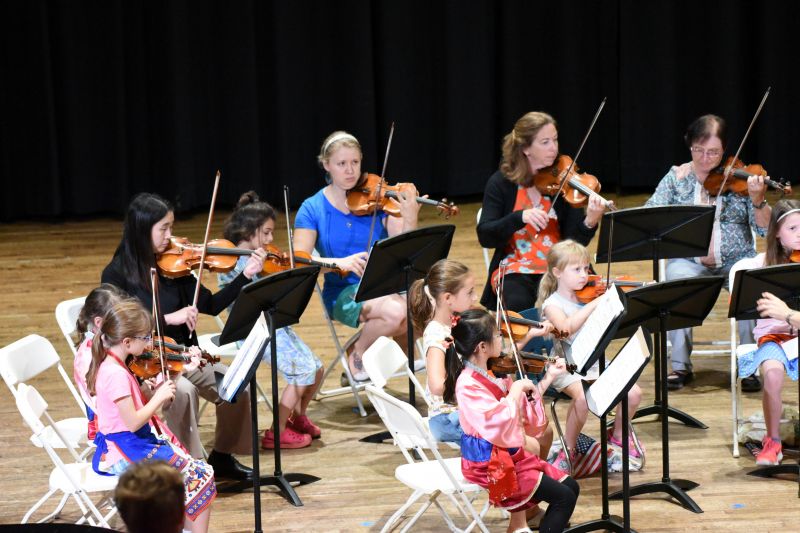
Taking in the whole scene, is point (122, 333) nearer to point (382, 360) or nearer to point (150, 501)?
point (382, 360)

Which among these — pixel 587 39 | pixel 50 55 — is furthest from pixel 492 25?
pixel 50 55

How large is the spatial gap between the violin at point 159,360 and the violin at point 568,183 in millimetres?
2018

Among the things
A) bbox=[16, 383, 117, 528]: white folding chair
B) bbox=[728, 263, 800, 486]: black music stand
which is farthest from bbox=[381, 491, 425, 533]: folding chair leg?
bbox=[728, 263, 800, 486]: black music stand

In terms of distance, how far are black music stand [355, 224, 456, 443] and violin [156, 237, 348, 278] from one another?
0.41m

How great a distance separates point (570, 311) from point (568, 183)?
87 cm

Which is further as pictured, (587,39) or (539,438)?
(587,39)

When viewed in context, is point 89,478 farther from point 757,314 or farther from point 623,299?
point 757,314

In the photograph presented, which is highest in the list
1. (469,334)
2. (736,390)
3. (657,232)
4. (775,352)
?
(657,232)

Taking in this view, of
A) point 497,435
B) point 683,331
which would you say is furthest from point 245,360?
point 683,331

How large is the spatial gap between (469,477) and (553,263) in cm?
125

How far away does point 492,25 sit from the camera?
9.62 meters

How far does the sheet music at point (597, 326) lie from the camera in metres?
3.63

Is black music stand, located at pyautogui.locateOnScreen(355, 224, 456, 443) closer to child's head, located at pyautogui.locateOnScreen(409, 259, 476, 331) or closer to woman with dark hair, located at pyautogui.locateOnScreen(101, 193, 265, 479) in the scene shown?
child's head, located at pyautogui.locateOnScreen(409, 259, 476, 331)

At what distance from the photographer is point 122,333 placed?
375cm
